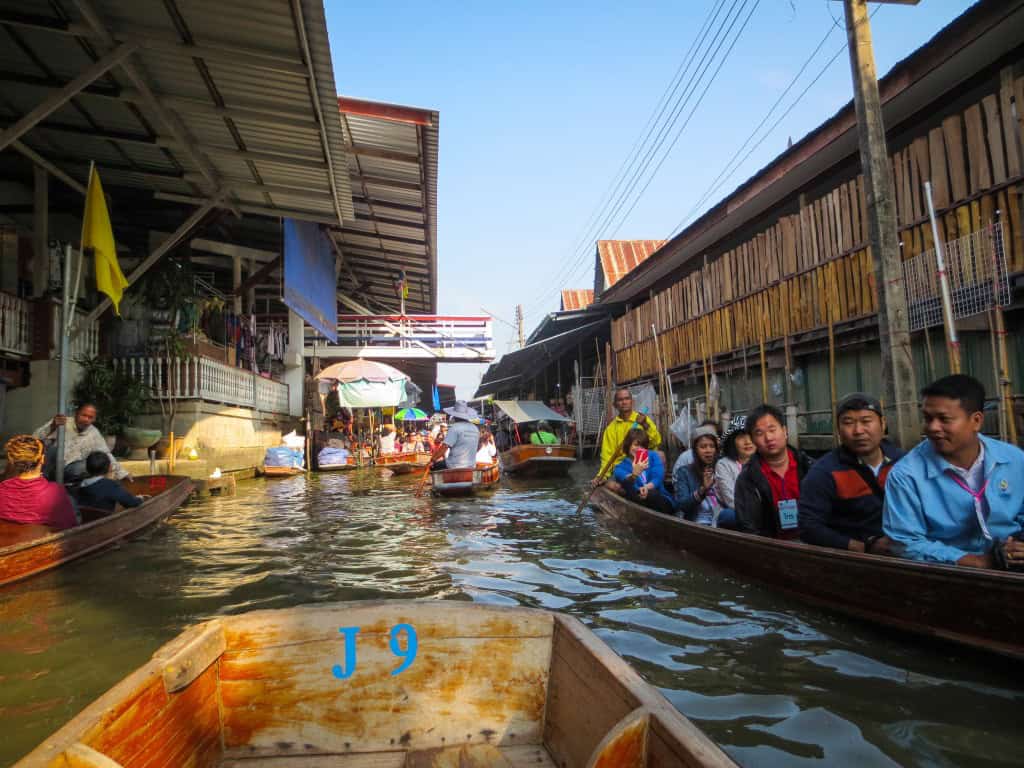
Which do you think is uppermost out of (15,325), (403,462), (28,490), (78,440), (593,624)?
(15,325)

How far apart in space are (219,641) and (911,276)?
7.61 m

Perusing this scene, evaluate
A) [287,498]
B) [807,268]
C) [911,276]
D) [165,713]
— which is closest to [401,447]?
[287,498]

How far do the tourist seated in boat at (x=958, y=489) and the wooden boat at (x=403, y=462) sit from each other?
47.1 ft

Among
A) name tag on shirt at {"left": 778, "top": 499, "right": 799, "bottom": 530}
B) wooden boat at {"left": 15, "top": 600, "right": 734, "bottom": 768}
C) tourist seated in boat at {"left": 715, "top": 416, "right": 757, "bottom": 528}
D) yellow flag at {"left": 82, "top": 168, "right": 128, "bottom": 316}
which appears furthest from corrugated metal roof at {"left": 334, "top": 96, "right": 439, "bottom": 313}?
wooden boat at {"left": 15, "top": 600, "right": 734, "bottom": 768}

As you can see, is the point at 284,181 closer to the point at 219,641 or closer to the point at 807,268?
the point at 807,268

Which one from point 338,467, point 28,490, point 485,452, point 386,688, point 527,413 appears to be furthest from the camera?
point 527,413

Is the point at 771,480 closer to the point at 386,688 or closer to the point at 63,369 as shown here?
the point at 386,688

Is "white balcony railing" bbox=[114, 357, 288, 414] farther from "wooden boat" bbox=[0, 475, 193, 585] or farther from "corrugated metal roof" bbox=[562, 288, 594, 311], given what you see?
"corrugated metal roof" bbox=[562, 288, 594, 311]

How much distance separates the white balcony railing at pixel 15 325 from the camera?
8953 mm

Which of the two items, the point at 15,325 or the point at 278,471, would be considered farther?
the point at 278,471

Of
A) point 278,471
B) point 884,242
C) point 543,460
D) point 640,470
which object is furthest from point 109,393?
point 884,242

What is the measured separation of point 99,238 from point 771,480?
8.23m

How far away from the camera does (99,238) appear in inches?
318

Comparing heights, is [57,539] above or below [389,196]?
below
